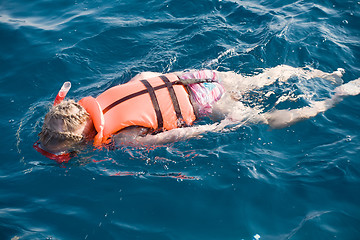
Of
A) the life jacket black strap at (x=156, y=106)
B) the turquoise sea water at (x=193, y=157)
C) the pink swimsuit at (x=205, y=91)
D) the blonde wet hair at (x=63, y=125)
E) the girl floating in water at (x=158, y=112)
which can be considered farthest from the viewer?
the pink swimsuit at (x=205, y=91)

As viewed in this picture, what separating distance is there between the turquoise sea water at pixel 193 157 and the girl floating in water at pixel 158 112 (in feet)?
0.64

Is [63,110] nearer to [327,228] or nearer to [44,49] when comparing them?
[327,228]

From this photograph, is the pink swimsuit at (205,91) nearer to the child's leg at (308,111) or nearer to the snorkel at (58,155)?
the child's leg at (308,111)

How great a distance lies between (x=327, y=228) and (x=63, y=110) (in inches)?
134

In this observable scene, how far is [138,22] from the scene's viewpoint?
801 cm

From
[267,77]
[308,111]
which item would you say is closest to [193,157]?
[308,111]

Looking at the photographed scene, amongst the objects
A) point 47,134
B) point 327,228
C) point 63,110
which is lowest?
point 327,228

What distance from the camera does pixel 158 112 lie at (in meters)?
4.59

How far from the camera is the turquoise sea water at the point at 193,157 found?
389 cm

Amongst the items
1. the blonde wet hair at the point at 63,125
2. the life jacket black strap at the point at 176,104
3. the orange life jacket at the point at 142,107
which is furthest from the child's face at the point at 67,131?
the life jacket black strap at the point at 176,104

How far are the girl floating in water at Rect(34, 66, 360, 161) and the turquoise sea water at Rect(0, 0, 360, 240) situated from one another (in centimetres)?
19

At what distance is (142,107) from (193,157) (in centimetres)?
99

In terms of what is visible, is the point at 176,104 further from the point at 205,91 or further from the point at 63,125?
the point at 63,125

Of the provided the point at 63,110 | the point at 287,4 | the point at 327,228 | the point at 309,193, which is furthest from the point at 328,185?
the point at 287,4
